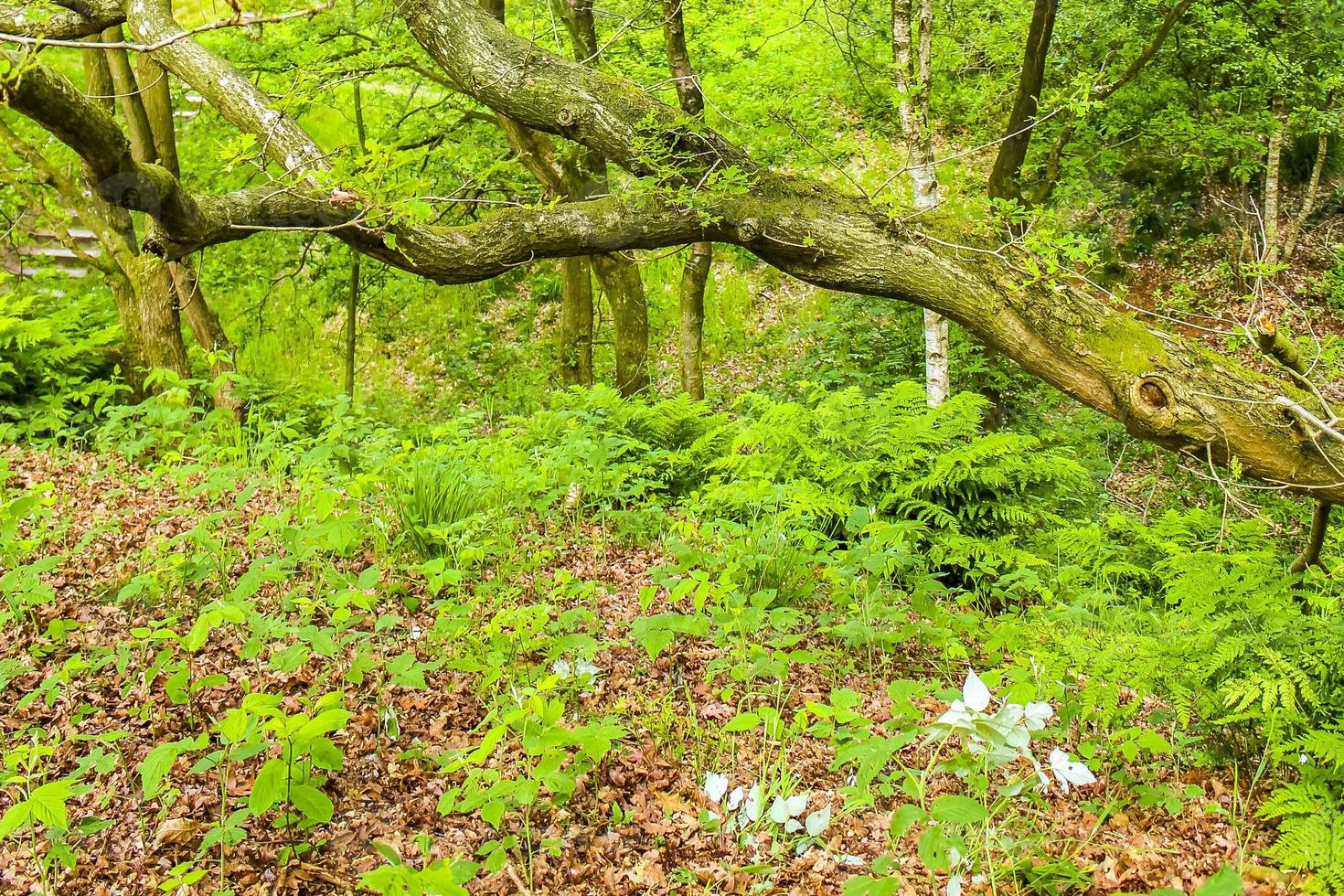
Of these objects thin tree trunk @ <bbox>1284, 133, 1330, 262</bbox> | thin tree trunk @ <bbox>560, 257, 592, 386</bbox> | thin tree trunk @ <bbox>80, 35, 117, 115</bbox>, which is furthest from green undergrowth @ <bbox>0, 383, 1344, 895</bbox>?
thin tree trunk @ <bbox>1284, 133, 1330, 262</bbox>

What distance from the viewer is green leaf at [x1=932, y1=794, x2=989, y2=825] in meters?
1.66

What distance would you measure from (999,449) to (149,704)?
158 inches

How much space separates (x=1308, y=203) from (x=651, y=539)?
9234 mm

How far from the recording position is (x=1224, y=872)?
1.45 meters

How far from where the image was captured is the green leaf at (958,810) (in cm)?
166

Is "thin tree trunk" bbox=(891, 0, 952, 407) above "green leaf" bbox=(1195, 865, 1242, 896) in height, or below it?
above

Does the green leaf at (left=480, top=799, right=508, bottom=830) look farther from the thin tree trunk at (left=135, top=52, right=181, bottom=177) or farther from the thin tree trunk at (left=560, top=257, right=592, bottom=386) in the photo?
the thin tree trunk at (left=135, top=52, right=181, bottom=177)

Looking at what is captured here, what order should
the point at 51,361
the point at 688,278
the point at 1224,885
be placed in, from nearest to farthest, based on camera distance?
the point at 1224,885, the point at 51,361, the point at 688,278

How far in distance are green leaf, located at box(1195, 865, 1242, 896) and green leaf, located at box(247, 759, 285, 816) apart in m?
1.87

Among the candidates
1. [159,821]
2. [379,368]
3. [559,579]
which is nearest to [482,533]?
[559,579]

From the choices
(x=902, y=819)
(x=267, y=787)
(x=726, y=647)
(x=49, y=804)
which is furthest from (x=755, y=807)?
(x=49, y=804)

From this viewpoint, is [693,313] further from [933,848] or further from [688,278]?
[933,848]

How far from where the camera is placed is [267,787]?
2033mm

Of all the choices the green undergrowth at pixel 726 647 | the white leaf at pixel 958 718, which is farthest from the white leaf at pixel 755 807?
the white leaf at pixel 958 718
